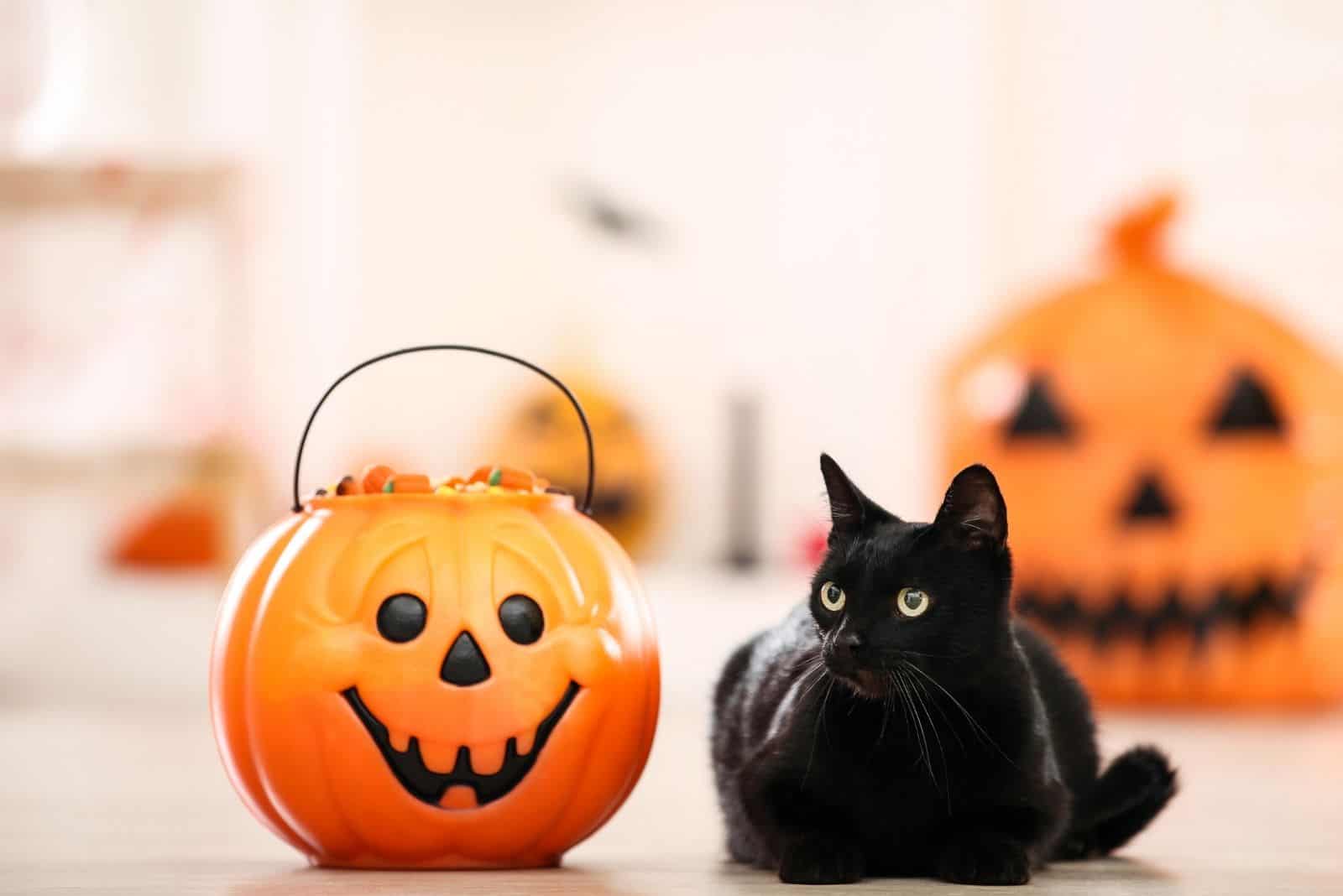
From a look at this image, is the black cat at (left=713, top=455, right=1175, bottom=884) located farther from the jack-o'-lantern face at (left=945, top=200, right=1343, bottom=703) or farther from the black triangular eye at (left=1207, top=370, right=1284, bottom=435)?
the black triangular eye at (left=1207, top=370, right=1284, bottom=435)

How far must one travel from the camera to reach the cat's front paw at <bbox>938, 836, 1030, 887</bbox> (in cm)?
131

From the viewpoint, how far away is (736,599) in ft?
14.6

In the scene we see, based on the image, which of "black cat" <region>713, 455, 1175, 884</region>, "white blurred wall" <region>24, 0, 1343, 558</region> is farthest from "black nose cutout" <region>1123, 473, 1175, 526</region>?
"black cat" <region>713, 455, 1175, 884</region>

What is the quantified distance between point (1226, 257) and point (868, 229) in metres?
1.05

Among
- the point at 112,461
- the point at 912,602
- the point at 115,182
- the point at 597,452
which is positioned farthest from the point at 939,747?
the point at 115,182

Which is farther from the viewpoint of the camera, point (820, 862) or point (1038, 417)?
point (1038, 417)

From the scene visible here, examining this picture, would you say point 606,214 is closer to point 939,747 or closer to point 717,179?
point 717,179

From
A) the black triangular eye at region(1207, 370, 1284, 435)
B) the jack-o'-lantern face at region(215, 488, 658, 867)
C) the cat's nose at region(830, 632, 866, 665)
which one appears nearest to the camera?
the cat's nose at region(830, 632, 866, 665)

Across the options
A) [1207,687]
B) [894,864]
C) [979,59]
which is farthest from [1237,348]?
[894,864]

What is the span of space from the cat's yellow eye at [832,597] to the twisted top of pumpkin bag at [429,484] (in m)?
0.32

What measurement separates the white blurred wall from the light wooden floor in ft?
2.51

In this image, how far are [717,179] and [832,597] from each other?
399cm

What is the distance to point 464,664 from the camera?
139 cm

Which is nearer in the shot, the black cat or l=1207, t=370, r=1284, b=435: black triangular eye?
the black cat
